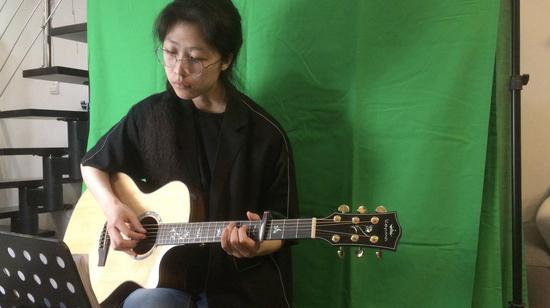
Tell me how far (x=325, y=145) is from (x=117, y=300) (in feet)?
2.38

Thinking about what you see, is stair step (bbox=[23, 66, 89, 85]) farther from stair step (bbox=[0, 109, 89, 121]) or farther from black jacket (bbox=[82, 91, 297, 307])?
black jacket (bbox=[82, 91, 297, 307])

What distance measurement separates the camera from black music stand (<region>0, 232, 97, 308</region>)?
828 mm

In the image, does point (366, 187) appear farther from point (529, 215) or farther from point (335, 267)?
point (529, 215)

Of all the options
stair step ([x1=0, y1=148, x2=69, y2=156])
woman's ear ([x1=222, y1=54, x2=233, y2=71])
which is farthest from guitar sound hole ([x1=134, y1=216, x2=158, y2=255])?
stair step ([x1=0, y1=148, x2=69, y2=156])

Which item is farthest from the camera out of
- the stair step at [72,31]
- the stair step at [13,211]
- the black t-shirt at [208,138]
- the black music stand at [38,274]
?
the stair step at [13,211]

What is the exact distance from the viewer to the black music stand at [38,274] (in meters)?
0.83

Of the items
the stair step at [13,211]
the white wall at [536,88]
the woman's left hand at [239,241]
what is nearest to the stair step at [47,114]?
the stair step at [13,211]

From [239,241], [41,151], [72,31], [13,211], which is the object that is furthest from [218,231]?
[13,211]

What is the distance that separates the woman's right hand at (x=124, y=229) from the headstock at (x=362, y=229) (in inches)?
19.3

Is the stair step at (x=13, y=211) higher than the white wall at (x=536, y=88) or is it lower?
lower

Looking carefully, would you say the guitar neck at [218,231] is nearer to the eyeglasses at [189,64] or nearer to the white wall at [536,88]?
the eyeglasses at [189,64]

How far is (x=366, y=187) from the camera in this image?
122 centimetres

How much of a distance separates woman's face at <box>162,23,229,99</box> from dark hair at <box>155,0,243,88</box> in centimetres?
2

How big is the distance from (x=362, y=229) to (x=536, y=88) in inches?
37.9
